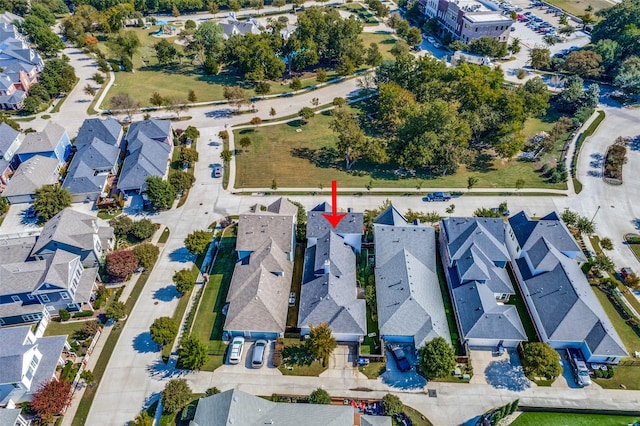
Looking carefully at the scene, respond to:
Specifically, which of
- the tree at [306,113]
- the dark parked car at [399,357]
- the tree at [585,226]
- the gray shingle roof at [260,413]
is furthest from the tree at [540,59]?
the gray shingle roof at [260,413]

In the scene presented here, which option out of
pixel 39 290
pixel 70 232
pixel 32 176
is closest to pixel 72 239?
pixel 70 232

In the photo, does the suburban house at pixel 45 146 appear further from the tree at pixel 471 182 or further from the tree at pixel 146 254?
the tree at pixel 471 182

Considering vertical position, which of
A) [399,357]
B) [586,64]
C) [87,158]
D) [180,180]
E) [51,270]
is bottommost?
[399,357]

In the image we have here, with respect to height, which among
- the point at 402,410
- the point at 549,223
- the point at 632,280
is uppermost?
the point at 549,223

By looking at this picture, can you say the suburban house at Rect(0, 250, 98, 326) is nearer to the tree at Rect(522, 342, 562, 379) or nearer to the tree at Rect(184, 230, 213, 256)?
the tree at Rect(184, 230, 213, 256)

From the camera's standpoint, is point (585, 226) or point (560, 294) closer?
point (560, 294)

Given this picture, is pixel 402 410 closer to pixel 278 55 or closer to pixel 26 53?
pixel 278 55

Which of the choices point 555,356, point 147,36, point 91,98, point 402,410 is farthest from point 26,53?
point 555,356

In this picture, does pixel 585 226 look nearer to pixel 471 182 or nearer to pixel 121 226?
pixel 471 182
